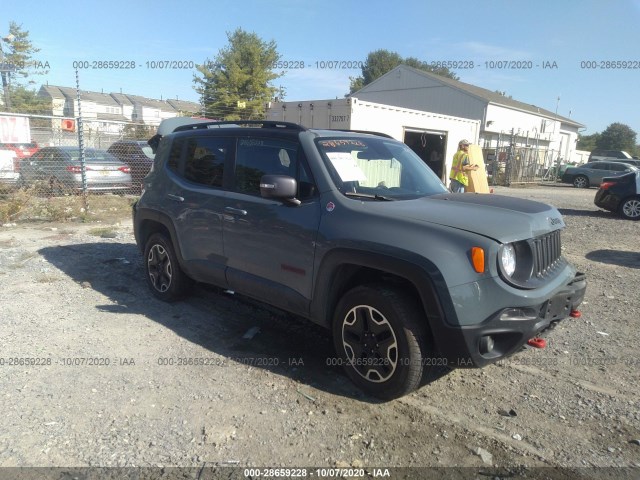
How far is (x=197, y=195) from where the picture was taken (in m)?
4.74

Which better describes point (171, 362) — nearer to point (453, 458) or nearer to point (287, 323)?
point (287, 323)

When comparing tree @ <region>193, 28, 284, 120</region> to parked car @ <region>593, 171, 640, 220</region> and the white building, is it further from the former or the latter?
parked car @ <region>593, 171, 640, 220</region>

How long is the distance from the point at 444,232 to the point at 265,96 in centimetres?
3165

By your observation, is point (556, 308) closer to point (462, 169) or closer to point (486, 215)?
point (486, 215)

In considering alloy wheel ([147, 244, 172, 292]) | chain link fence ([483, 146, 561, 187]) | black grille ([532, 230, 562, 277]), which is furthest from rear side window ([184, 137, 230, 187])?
chain link fence ([483, 146, 561, 187])

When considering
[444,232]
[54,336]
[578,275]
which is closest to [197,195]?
[54,336]

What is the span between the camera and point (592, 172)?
26719mm

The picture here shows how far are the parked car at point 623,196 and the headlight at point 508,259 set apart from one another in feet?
40.4

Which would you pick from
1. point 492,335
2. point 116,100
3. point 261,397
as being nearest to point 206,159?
point 261,397

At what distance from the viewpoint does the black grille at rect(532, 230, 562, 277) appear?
326cm

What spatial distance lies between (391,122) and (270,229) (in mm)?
11776

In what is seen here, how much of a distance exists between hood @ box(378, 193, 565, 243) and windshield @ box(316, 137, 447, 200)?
0.99 feet

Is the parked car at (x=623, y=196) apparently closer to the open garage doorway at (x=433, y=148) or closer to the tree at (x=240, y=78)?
the open garage doorway at (x=433, y=148)

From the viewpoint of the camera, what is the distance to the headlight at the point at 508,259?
300cm
